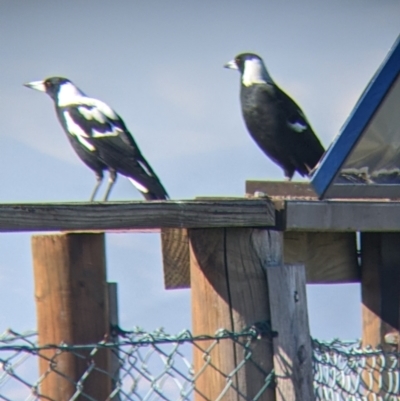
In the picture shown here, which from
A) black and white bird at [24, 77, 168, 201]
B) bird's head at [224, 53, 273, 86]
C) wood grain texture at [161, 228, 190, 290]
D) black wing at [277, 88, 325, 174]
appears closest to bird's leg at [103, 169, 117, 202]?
black and white bird at [24, 77, 168, 201]

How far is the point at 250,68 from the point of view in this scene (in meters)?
7.00

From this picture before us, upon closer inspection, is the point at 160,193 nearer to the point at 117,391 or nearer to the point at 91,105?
the point at 91,105

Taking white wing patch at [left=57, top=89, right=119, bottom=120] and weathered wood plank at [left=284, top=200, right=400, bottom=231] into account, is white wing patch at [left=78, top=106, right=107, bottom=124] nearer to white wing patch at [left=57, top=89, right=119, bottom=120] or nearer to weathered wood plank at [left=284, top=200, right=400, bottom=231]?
white wing patch at [left=57, top=89, right=119, bottom=120]

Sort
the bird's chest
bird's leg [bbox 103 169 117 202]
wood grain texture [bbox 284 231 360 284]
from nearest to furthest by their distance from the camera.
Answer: wood grain texture [bbox 284 231 360 284], bird's leg [bbox 103 169 117 202], the bird's chest

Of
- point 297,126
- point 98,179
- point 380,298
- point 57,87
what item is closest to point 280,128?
point 297,126

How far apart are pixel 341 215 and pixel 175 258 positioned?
0.39 m

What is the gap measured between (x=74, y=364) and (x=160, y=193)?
3.36 metres

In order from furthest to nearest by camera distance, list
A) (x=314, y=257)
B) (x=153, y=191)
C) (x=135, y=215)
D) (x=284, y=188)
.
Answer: (x=153, y=191), (x=284, y=188), (x=314, y=257), (x=135, y=215)

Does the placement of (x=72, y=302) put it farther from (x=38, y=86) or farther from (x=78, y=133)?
(x=38, y=86)

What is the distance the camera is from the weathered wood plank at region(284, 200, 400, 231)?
2.12 meters

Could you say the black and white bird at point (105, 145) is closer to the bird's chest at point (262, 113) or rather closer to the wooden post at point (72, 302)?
the bird's chest at point (262, 113)

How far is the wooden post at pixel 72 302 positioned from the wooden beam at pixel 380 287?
779 mm

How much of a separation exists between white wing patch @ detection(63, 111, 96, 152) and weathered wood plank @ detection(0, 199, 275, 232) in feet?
12.7

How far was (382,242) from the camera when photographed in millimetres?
2512
